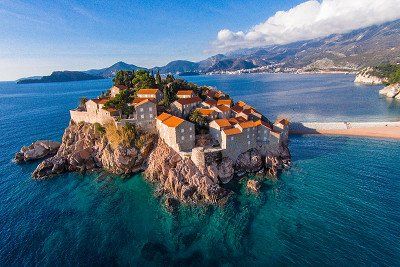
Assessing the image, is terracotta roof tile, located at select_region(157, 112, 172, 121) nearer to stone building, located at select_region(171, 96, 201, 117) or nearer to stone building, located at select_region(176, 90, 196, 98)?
stone building, located at select_region(171, 96, 201, 117)

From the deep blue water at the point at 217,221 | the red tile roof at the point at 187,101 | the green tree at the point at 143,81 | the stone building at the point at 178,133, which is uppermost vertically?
the green tree at the point at 143,81

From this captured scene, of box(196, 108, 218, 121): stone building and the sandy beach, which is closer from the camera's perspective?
box(196, 108, 218, 121): stone building

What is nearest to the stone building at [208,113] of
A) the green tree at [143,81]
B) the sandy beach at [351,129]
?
the green tree at [143,81]

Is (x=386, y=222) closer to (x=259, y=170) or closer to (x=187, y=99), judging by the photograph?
(x=259, y=170)

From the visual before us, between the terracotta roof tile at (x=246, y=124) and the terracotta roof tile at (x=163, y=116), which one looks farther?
the terracotta roof tile at (x=163, y=116)

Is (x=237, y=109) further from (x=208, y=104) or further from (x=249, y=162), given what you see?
(x=249, y=162)

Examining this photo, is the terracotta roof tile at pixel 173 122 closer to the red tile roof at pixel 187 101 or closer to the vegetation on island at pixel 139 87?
the red tile roof at pixel 187 101

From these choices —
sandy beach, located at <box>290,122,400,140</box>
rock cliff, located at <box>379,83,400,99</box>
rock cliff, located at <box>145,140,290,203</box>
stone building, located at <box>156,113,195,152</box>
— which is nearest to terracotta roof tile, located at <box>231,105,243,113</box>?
rock cliff, located at <box>145,140,290,203</box>
